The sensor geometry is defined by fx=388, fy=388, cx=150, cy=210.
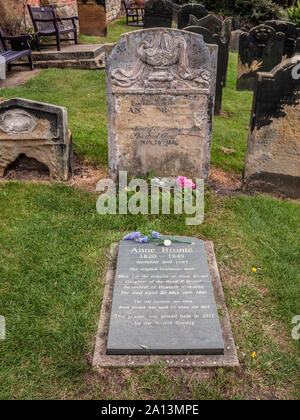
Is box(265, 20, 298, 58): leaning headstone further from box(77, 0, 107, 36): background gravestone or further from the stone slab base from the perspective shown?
the stone slab base

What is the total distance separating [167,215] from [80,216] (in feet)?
3.12

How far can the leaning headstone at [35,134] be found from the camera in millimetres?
4441

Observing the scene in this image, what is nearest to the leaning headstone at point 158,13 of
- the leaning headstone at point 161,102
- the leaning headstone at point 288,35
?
the leaning headstone at point 288,35

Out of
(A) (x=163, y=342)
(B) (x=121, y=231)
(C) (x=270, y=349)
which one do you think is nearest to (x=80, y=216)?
(B) (x=121, y=231)

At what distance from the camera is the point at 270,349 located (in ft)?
9.36

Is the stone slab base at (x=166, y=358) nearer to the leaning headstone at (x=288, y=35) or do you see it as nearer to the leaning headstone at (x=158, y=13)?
the leaning headstone at (x=288, y=35)

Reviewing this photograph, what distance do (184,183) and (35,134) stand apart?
1.86 meters

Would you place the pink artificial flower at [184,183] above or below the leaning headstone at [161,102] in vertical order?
below

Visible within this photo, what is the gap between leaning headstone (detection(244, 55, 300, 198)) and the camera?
14.0ft

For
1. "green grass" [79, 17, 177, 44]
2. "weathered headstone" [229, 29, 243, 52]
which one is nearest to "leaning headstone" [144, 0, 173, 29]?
"green grass" [79, 17, 177, 44]

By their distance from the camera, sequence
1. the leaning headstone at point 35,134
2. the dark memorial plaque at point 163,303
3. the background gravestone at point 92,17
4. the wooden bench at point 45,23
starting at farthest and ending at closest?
the background gravestone at point 92,17, the wooden bench at point 45,23, the leaning headstone at point 35,134, the dark memorial plaque at point 163,303

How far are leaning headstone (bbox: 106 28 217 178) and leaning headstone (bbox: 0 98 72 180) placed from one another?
587mm

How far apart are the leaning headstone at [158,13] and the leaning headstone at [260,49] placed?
8.17 feet

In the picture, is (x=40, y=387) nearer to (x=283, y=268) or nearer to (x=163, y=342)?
(x=163, y=342)
